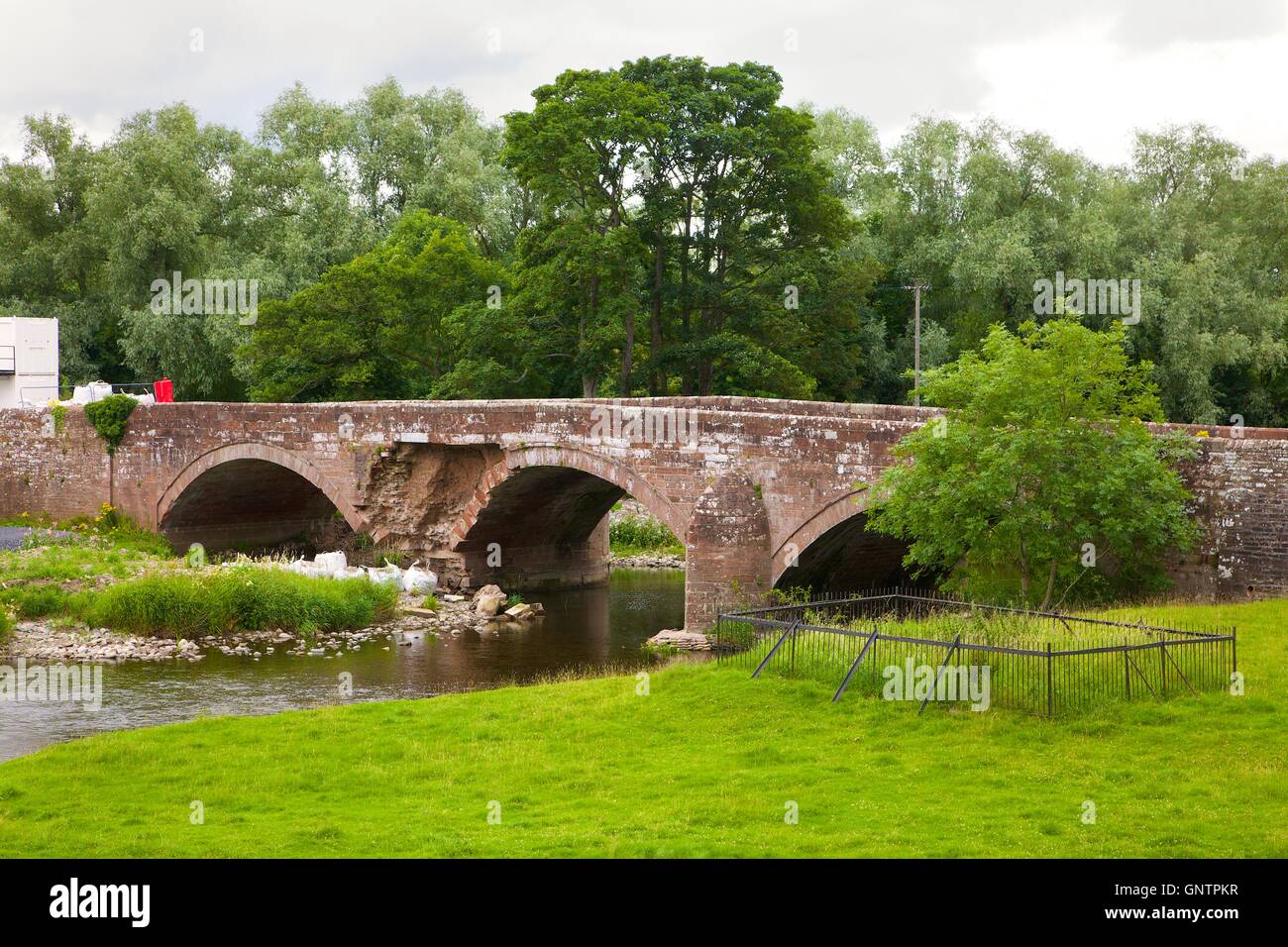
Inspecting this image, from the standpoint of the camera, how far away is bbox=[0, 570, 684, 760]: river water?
18.2m

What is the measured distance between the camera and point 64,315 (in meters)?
50.3

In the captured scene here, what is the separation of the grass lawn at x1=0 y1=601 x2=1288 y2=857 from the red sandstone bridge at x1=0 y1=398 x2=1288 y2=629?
9.41ft

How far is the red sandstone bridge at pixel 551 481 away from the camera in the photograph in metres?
18.9

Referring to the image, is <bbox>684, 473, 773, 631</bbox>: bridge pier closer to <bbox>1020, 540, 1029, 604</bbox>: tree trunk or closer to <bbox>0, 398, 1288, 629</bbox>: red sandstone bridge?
<bbox>0, 398, 1288, 629</bbox>: red sandstone bridge

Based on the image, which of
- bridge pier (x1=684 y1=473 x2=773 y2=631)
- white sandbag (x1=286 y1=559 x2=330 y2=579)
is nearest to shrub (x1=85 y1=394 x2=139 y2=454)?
white sandbag (x1=286 y1=559 x2=330 y2=579)

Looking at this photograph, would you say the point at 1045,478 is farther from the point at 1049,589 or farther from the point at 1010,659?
the point at 1010,659

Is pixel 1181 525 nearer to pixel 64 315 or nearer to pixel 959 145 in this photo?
pixel 959 145

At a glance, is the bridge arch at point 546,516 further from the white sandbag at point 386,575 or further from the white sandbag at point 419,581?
the white sandbag at point 386,575

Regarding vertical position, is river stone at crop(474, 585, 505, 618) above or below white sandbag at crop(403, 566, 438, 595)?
below

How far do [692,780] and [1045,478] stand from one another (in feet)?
24.9

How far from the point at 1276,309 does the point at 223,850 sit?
33360 mm

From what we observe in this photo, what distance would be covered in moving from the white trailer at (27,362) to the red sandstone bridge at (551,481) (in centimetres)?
413
